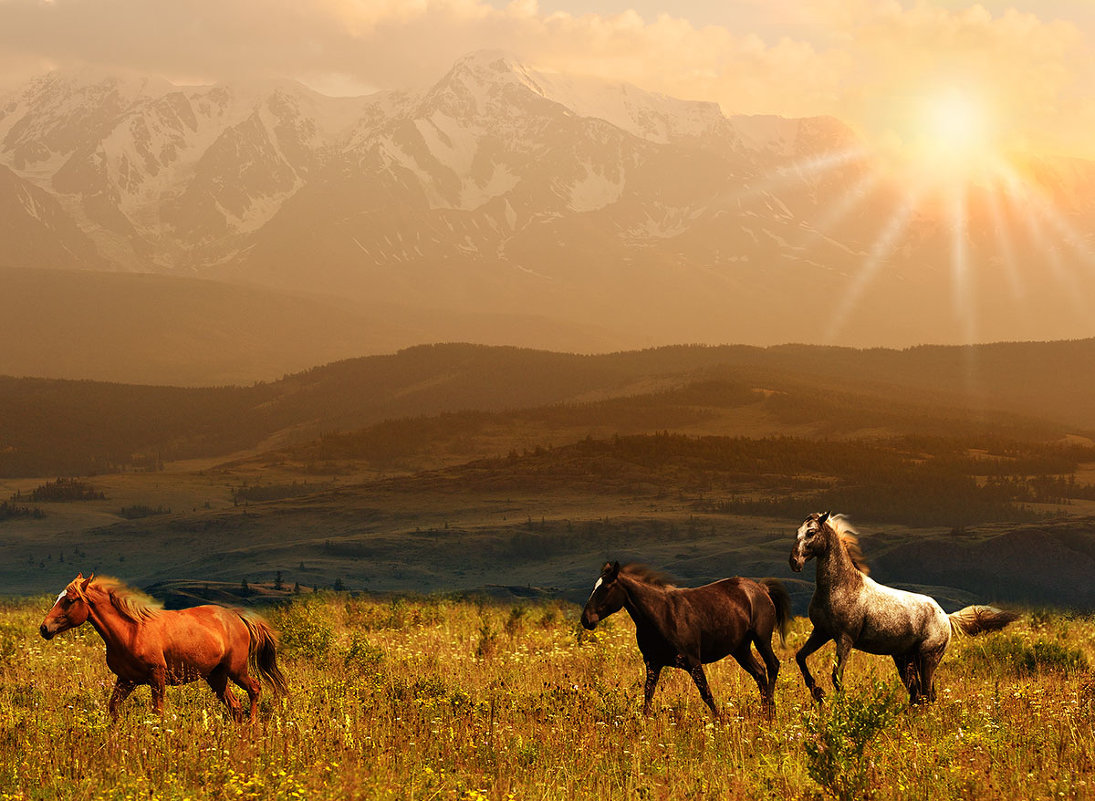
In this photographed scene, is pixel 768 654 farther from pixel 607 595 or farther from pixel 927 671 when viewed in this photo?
pixel 607 595

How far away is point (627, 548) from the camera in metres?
108

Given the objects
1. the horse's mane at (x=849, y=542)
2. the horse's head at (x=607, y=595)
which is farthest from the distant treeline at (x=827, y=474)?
the horse's head at (x=607, y=595)

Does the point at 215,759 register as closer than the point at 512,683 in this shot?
Yes

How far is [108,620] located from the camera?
1374cm

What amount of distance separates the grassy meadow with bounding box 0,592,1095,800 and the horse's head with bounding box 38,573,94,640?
3.40 ft

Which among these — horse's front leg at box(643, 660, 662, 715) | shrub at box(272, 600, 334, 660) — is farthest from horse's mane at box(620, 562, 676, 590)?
shrub at box(272, 600, 334, 660)

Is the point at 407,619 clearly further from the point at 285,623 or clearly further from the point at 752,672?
the point at 752,672

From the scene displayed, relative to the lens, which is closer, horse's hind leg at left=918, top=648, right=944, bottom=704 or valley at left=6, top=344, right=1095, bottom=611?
horse's hind leg at left=918, top=648, right=944, bottom=704

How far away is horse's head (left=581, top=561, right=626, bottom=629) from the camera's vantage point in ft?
49.9

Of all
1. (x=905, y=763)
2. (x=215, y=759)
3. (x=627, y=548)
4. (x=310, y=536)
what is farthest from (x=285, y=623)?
(x=310, y=536)

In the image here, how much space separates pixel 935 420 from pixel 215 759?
19630cm

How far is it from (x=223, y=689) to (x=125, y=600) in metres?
1.62

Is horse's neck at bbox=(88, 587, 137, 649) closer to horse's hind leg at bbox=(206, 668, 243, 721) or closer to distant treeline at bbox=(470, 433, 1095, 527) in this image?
horse's hind leg at bbox=(206, 668, 243, 721)

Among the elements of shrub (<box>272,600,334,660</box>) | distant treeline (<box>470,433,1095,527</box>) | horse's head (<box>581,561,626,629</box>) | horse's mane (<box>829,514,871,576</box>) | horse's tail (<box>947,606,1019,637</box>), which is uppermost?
horse's mane (<box>829,514,871,576</box>)
